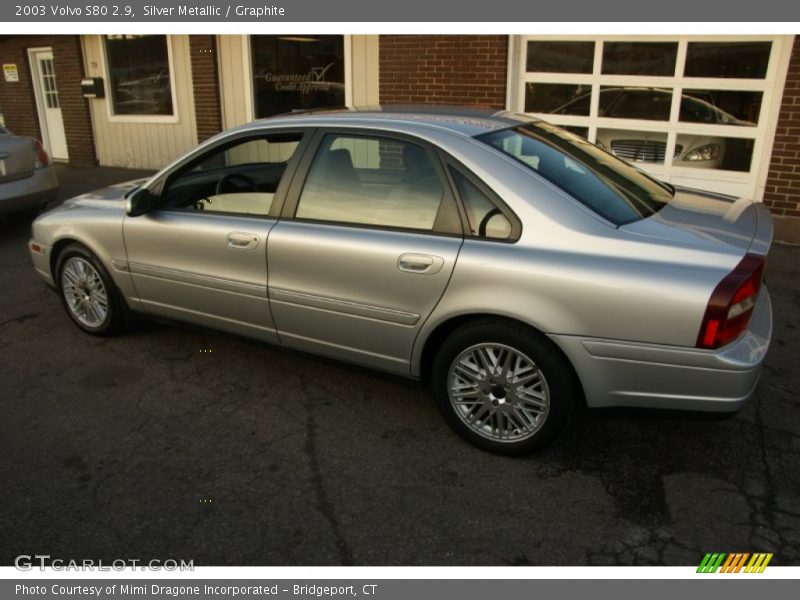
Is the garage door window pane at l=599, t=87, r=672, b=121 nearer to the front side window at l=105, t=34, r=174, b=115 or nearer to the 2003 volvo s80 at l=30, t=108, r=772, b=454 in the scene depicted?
the 2003 volvo s80 at l=30, t=108, r=772, b=454

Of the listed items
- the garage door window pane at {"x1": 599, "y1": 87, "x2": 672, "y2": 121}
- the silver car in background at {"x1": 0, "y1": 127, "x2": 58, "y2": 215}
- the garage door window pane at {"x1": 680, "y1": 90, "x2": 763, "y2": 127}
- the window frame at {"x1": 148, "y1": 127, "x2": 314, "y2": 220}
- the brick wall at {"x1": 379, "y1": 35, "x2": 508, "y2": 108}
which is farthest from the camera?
the brick wall at {"x1": 379, "y1": 35, "x2": 508, "y2": 108}

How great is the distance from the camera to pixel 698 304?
266 cm

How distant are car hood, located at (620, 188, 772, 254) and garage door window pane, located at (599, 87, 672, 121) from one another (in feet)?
14.0

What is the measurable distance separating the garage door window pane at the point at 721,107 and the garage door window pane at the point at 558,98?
3.75ft

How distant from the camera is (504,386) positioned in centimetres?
315

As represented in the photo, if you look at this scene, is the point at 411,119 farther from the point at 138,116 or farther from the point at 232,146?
the point at 138,116

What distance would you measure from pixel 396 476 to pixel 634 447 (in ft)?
4.18

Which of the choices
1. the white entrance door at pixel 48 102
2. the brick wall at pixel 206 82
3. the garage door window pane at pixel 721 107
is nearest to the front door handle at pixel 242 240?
the garage door window pane at pixel 721 107

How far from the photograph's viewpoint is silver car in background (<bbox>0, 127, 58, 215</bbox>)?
7230 millimetres

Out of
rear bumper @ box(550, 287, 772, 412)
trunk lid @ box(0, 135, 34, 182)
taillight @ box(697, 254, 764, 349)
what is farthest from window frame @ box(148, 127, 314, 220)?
trunk lid @ box(0, 135, 34, 182)

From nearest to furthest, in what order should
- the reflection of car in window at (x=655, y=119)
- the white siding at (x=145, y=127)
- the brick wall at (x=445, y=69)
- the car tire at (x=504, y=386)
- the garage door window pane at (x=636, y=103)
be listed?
the car tire at (x=504, y=386) < the reflection of car in window at (x=655, y=119) < the garage door window pane at (x=636, y=103) < the brick wall at (x=445, y=69) < the white siding at (x=145, y=127)

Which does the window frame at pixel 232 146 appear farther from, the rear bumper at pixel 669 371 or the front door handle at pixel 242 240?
the rear bumper at pixel 669 371

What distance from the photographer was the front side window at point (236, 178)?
12.5 feet

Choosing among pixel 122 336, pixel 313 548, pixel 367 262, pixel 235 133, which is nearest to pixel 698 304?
pixel 367 262
